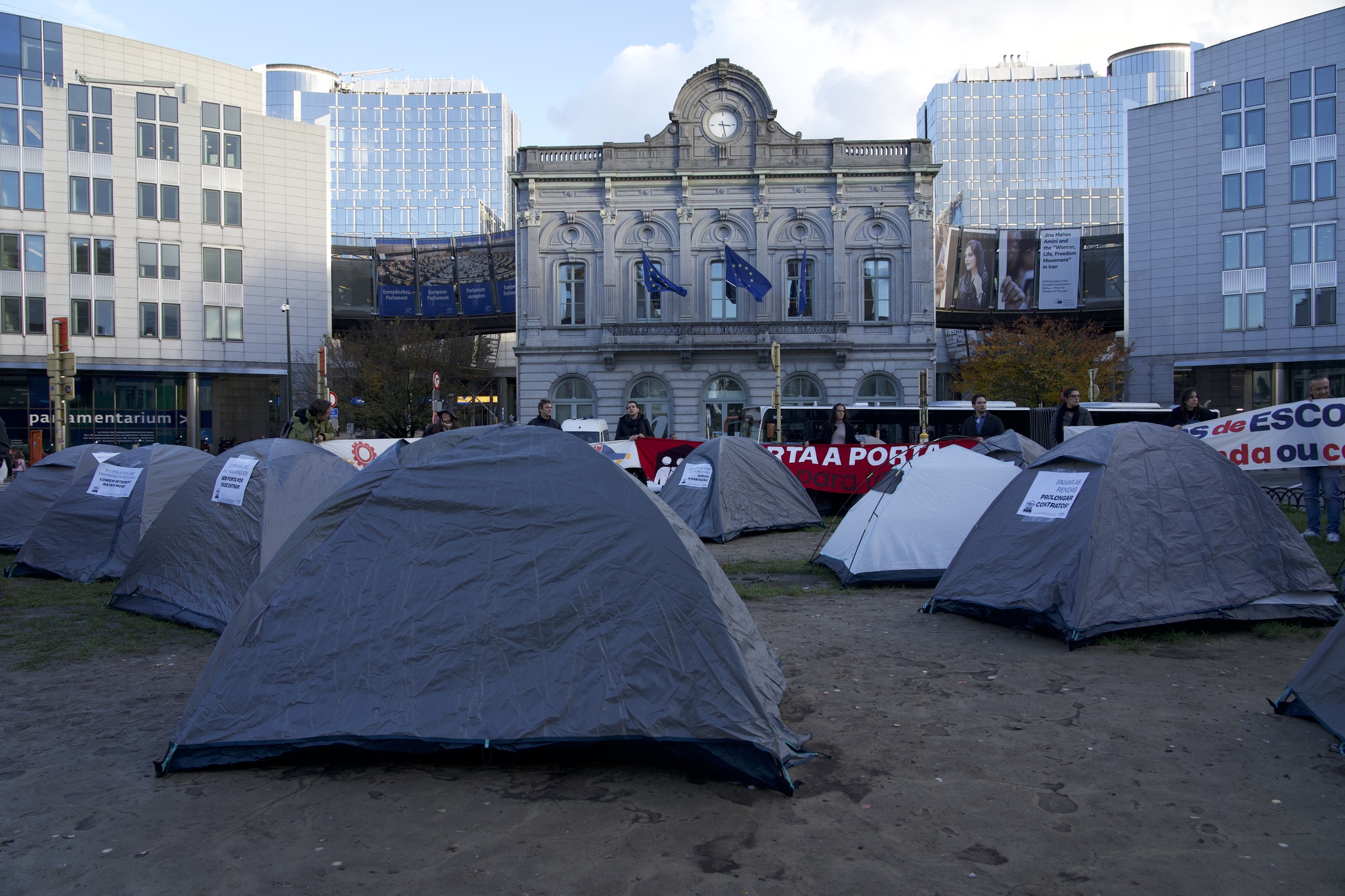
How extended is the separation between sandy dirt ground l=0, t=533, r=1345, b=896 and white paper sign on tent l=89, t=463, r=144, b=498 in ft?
15.0

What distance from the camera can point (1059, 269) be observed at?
42750mm

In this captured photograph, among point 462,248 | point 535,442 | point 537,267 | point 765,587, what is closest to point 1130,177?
point 537,267

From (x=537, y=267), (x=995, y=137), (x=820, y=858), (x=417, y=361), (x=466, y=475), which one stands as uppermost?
(x=995, y=137)

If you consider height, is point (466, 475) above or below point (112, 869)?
above

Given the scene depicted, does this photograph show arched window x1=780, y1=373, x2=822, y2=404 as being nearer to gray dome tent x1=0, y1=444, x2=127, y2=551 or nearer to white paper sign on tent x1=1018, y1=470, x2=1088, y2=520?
gray dome tent x1=0, y1=444, x2=127, y2=551

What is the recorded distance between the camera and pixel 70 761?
15.3 ft

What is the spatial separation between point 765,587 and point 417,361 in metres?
31.1

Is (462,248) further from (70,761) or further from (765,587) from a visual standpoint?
(70,761)

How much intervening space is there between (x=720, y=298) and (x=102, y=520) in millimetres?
27757

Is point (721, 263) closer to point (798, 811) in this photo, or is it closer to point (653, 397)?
point (653, 397)

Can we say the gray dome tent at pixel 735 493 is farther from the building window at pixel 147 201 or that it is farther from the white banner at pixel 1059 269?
the building window at pixel 147 201

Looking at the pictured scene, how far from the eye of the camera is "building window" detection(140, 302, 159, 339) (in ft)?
138

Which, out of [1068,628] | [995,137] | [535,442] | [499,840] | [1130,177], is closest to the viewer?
[499,840]

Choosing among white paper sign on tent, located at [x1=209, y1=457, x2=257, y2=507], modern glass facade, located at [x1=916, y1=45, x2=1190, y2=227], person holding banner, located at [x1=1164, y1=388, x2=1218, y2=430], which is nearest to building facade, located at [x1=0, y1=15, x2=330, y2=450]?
white paper sign on tent, located at [x1=209, y1=457, x2=257, y2=507]
